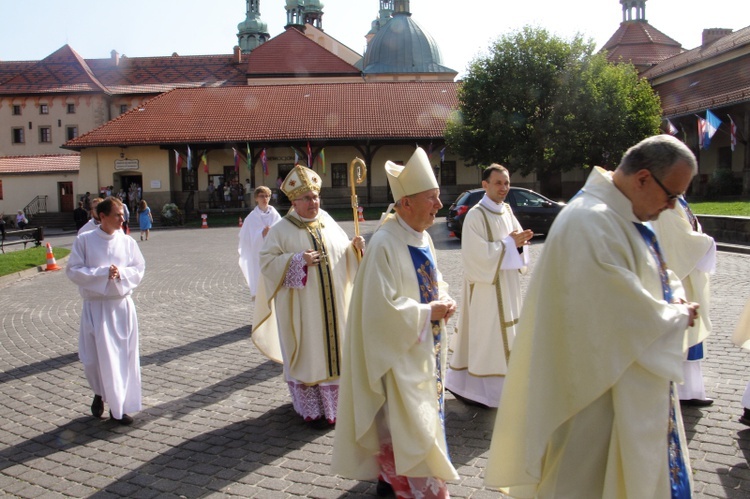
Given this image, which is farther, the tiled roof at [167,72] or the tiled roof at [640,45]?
the tiled roof at [167,72]

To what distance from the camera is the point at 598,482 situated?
2939mm

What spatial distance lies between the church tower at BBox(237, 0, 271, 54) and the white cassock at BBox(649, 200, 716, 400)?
8191cm

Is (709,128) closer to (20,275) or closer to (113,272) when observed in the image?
(20,275)

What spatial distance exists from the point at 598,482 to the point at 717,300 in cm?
806

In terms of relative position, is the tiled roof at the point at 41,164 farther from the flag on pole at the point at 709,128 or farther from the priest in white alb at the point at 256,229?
the priest in white alb at the point at 256,229

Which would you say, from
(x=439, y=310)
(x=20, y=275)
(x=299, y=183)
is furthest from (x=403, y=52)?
(x=439, y=310)

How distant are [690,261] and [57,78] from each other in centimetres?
5744

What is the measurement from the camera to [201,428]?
552cm

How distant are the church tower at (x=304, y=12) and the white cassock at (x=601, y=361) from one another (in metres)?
79.9

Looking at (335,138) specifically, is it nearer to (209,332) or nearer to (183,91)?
(183,91)

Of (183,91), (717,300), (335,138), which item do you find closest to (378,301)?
(717,300)

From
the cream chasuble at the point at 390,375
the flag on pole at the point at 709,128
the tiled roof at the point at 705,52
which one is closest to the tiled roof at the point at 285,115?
the tiled roof at the point at 705,52

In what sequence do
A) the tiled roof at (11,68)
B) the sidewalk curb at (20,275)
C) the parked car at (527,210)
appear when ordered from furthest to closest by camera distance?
1. the tiled roof at (11,68)
2. the parked car at (527,210)
3. the sidewalk curb at (20,275)

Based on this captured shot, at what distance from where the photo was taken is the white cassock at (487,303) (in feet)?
Result: 18.5
